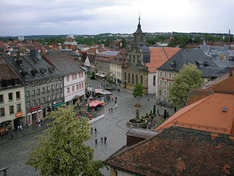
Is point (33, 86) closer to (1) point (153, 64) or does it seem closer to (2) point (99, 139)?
(2) point (99, 139)

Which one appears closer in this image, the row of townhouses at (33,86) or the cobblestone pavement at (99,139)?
the cobblestone pavement at (99,139)

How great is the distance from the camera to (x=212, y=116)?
977 inches

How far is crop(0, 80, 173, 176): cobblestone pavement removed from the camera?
31.4 meters

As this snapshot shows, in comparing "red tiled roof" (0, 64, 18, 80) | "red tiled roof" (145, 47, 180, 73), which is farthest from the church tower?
"red tiled roof" (0, 64, 18, 80)

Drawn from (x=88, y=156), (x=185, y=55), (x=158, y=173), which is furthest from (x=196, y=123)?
(x=185, y=55)

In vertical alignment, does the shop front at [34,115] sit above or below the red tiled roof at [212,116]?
below

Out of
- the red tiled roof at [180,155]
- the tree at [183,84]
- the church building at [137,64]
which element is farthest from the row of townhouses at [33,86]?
the red tiled roof at [180,155]

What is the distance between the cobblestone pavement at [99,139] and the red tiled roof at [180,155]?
990 centimetres

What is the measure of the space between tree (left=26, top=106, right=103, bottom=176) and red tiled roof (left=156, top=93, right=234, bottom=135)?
7.59m

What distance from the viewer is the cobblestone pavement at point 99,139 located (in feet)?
103

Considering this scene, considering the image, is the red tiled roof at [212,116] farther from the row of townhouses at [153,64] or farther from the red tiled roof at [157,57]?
the red tiled roof at [157,57]

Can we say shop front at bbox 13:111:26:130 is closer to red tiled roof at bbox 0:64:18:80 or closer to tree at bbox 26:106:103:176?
red tiled roof at bbox 0:64:18:80

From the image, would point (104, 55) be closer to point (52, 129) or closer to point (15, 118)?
point (15, 118)

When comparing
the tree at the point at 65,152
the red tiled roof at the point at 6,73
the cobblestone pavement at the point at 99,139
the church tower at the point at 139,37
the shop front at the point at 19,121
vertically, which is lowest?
the cobblestone pavement at the point at 99,139
